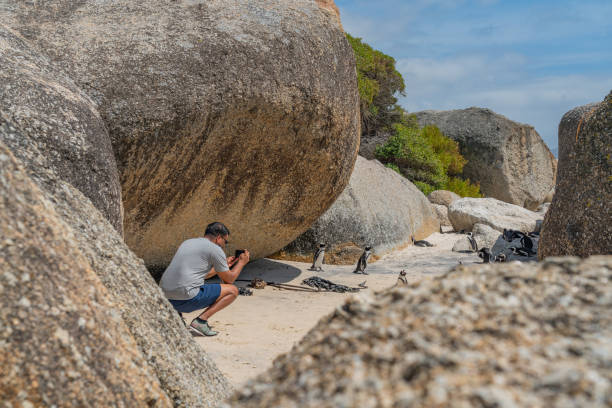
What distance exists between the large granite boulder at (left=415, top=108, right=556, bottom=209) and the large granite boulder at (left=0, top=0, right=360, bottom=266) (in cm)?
1483

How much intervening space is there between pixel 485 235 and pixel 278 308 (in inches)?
248

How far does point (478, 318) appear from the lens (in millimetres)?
1062

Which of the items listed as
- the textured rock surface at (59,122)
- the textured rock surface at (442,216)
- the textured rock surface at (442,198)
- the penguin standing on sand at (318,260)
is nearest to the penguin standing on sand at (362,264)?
the penguin standing on sand at (318,260)

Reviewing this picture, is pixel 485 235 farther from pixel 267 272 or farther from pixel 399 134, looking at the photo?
pixel 399 134

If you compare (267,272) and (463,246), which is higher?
(463,246)

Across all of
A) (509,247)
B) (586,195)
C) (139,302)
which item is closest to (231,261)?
(586,195)

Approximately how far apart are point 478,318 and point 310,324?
15.1 feet

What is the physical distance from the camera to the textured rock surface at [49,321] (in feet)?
4.38

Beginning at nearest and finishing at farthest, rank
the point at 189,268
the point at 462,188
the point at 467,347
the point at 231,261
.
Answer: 1. the point at 467,347
2. the point at 189,268
3. the point at 231,261
4. the point at 462,188

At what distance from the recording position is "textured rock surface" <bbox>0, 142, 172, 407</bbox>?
133 cm

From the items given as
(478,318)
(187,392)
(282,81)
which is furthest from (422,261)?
(478,318)

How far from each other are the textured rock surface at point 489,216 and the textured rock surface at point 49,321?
11.4 m

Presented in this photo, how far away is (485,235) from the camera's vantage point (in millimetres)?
11203

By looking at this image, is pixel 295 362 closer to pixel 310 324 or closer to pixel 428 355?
pixel 428 355
